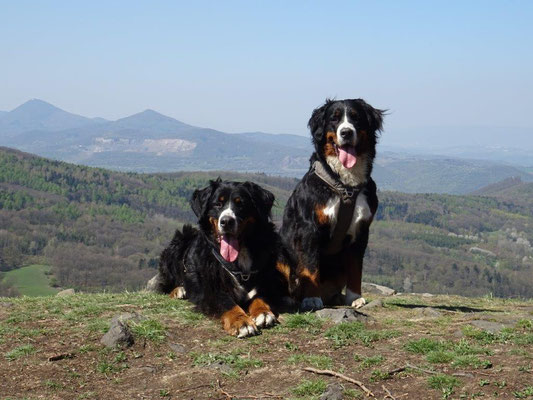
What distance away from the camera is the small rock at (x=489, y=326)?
19.8 feet

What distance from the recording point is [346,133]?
727cm

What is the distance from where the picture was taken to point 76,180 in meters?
200

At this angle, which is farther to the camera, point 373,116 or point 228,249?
point 373,116

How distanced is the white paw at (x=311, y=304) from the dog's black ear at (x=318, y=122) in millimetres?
2049

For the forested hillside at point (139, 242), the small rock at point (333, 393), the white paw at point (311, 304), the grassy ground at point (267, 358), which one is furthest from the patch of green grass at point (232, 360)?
the forested hillside at point (139, 242)

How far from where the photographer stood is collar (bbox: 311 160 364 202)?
7490 millimetres

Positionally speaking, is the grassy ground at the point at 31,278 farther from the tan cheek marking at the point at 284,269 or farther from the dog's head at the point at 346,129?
the dog's head at the point at 346,129

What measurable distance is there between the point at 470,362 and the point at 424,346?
0.57 meters

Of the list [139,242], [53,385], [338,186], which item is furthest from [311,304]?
[139,242]

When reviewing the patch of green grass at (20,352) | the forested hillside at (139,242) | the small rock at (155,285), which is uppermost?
the patch of green grass at (20,352)

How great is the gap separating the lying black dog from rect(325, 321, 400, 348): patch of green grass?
2.61 ft

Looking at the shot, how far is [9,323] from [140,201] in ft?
627

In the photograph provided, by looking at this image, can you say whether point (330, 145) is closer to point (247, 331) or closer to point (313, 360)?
point (247, 331)

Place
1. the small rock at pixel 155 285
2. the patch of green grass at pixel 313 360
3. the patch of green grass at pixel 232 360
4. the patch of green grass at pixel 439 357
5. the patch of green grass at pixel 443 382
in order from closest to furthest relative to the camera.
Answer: the patch of green grass at pixel 443 382 < the patch of green grass at pixel 439 357 < the patch of green grass at pixel 313 360 < the patch of green grass at pixel 232 360 < the small rock at pixel 155 285
